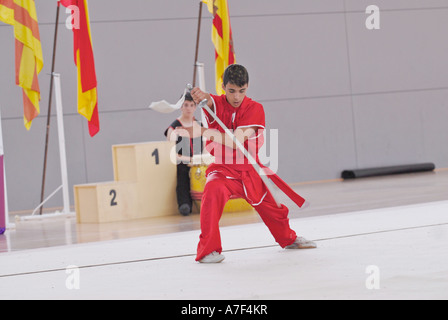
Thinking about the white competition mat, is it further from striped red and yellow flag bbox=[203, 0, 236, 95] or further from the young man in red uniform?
striped red and yellow flag bbox=[203, 0, 236, 95]

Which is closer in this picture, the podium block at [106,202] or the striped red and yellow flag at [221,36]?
the podium block at [106,202]

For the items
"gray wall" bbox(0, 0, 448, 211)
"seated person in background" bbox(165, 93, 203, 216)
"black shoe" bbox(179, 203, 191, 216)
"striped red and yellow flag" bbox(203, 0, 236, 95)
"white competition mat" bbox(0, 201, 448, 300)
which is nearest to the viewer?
"white competition mat" bbox(0, 201, 448, 300)

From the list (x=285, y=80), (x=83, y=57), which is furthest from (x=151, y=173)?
(x=285, y=80)

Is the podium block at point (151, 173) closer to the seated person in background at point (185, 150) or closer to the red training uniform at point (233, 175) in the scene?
the seated person in background at point (185, 150)

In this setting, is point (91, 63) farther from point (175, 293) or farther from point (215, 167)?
point (175, 293)

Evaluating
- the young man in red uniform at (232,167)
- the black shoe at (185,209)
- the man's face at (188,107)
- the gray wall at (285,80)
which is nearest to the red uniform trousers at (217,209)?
the young man in red uniform at (232,167)

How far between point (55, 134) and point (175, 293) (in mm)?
4727

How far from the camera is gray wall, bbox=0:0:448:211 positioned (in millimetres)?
7016

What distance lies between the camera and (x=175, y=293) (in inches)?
103

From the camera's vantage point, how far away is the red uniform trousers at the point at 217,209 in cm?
326

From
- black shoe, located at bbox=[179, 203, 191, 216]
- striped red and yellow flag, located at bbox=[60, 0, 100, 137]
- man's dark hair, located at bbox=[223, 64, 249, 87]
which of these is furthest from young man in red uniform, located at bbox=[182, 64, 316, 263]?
striped red and yellow flag, located at bbox=[60, 0, 100, 137]

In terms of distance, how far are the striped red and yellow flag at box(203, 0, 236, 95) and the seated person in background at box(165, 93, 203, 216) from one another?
0.57 m

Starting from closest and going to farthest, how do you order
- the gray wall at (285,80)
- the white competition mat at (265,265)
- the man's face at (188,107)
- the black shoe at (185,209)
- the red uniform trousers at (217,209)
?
the white competition mat at (265,265), the red uniform trousers at (217,209), the black shoe at (185,209), the man's face at (188,107), the gray wall at (285,80)

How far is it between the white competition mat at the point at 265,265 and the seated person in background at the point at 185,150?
1353 millimetres
